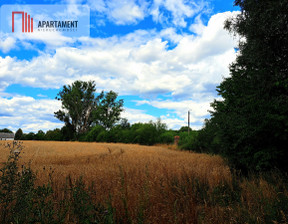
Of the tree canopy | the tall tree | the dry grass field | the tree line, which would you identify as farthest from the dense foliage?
the tree canopy

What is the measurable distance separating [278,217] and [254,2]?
9152 millimetres

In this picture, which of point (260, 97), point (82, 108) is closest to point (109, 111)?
point (82, 108)

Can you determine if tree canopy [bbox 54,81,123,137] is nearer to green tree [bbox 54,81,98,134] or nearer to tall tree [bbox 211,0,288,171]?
green tree [bbox 54,81,98,134]

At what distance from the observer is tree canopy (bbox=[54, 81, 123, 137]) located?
50.1m

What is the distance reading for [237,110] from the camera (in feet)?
29.5

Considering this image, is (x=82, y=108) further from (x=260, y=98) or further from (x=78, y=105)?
(x=260, y=98)

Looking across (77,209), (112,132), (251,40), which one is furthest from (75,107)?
(77,209)

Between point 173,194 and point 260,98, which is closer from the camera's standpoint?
point 173,194

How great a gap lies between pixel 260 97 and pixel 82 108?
46565 millimetres

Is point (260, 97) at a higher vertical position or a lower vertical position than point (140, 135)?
higher

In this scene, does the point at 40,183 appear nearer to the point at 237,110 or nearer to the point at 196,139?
the point at 237,110

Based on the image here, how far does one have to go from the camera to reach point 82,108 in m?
50.8

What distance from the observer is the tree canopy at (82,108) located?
164 ft

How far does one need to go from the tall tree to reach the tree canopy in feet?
142
